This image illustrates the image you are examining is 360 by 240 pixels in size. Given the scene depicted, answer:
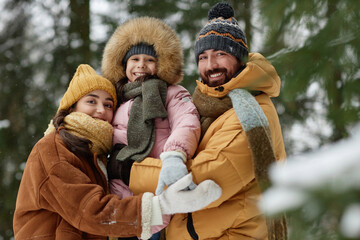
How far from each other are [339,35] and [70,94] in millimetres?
2269

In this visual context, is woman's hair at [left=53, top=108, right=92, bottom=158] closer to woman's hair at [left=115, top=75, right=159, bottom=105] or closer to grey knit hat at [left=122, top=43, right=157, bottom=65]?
woman's hair at [left=115, top=75, right=159, bottom=105]

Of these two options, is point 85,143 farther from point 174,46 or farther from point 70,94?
point 174,46

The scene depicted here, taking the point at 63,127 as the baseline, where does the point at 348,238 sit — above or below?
below

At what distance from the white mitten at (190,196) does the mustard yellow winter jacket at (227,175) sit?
0.34 feet

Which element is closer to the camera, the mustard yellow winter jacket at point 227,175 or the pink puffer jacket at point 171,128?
the mustard yellow winter jacket at point 227,175

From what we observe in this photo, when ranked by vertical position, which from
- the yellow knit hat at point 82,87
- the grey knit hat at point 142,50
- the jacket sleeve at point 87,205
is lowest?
the jacket sleeve at point 87,205

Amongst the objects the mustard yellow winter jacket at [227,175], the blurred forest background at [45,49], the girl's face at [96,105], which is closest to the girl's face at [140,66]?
the girl's face at [96,105]

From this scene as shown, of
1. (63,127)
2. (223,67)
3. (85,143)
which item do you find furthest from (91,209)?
(223,67)

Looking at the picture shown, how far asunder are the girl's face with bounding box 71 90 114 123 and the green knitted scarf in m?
0.24

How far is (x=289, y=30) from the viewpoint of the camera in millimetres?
1232

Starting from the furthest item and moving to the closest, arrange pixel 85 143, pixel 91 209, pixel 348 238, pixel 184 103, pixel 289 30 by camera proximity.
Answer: pixel 184 103
pixel 85 143
pixel 91 209
pixel 289 30
pixel 348 238

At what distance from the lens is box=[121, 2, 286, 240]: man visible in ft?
7.39

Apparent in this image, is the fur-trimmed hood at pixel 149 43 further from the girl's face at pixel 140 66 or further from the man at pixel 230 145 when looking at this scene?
the man at pixel 230 145

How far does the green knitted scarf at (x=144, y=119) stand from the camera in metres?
Result: 2.62
